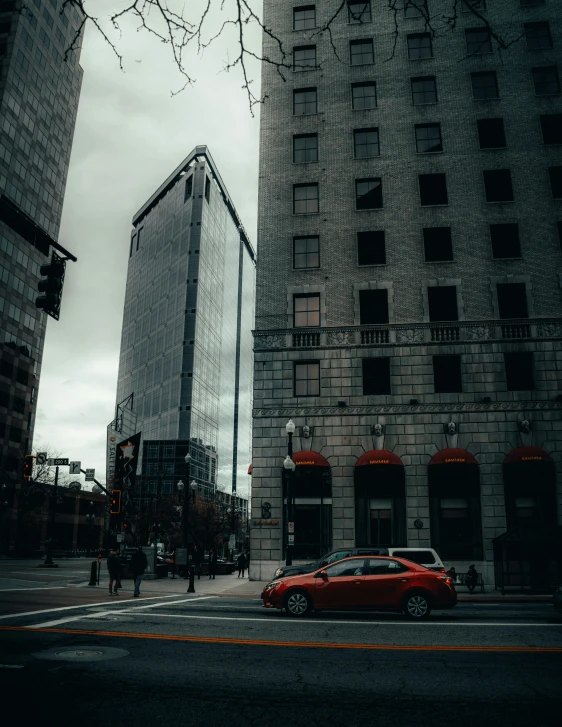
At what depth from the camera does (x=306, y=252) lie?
33.4 m

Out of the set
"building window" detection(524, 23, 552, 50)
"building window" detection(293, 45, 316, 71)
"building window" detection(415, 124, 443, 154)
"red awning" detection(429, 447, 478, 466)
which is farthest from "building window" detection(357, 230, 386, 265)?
"building window" detection(524, 23, 552, 50)

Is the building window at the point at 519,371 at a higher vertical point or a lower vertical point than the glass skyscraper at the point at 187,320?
lower

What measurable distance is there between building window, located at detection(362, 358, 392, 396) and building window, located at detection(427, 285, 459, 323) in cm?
375

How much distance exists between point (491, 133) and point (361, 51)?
10.4m

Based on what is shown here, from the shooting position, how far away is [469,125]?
3409 cm

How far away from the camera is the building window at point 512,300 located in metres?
30.8

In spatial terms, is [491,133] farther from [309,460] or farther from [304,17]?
[309,460]

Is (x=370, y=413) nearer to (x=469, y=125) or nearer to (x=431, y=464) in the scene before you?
(x=431, y=464)

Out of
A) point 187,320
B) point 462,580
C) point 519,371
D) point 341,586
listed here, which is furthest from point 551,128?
point 187,320

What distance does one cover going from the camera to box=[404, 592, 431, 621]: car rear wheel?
45.3 feet

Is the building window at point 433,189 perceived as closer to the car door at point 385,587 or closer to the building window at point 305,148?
the building window at point 305,148

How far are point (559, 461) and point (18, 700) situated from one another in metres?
27.9

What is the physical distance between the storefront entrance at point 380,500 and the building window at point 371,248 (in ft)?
36.3

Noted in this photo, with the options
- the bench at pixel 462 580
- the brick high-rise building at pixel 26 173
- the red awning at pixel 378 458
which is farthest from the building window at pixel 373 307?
the brick high-rise building at pixel 26 173
